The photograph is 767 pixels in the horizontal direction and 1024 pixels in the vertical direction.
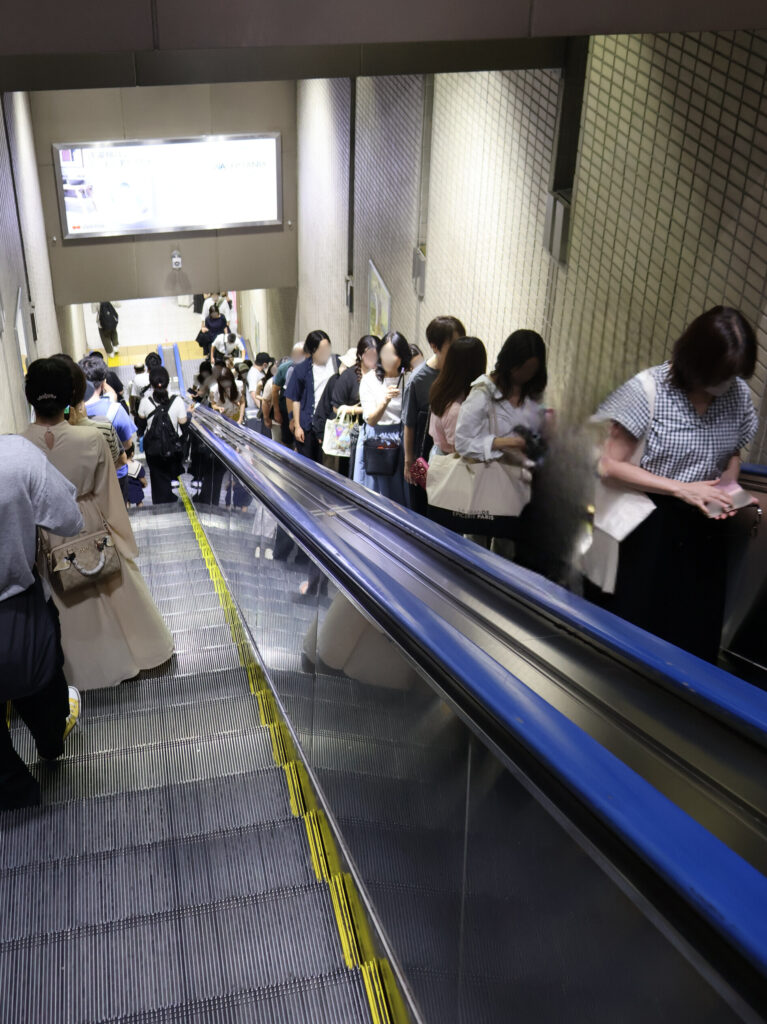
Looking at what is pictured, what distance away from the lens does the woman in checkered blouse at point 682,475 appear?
270 centimetres

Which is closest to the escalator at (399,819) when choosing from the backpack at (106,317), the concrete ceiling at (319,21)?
the concrete ceiling at (319,21)

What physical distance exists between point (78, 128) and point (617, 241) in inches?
400

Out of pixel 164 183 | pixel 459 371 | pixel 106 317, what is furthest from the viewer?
pixel 106 317

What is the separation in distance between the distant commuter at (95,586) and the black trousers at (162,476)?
14.7 ft

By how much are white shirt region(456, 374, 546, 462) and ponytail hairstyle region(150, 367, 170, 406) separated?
4.68 metres

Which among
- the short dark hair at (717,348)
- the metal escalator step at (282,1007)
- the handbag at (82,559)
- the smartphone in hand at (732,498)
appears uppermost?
the short dark hair at (717,348)

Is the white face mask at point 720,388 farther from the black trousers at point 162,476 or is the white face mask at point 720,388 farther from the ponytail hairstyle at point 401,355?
the black trousers at point 162,476

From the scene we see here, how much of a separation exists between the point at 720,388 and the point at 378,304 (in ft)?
26.4

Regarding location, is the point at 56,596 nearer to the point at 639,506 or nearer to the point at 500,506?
the point at 500,506

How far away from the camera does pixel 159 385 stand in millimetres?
7707

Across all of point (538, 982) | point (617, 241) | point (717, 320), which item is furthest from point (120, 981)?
point (617, 241)

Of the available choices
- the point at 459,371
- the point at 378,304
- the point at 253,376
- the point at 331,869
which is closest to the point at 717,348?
the point at 459,371

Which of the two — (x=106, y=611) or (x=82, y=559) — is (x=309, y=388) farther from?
(x=82, y=559)

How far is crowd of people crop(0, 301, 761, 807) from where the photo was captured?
257cm
